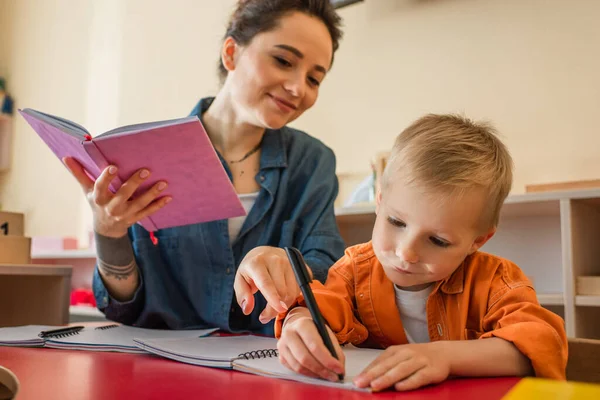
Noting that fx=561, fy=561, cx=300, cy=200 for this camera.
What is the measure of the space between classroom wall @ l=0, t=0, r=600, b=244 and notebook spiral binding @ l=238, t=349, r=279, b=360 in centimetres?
155

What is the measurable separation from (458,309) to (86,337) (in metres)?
0.60

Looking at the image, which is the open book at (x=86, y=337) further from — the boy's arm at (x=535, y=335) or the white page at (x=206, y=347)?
the boy's arm at (x=535, y=335)

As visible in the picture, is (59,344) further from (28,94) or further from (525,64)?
(28,94)

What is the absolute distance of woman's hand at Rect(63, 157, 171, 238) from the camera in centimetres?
94

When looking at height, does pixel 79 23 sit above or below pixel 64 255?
above

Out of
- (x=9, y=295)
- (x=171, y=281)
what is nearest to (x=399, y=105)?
(x=171, y=281)

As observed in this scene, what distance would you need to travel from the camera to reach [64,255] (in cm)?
284

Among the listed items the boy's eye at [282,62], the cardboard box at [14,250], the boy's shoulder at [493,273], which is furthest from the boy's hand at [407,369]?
the cardboard box at [14,250]

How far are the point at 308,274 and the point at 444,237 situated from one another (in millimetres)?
218

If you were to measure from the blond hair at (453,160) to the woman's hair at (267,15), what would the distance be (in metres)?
0.56

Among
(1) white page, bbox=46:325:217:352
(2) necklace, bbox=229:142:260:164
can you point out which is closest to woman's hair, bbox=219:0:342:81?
(2) necklace, bbox=229:142:260:164

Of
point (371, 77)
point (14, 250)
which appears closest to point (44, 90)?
point (371, 77)

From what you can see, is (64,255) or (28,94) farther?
(28,94)

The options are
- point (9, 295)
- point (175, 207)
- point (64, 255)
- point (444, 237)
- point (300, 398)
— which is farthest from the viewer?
point (64, 255)
